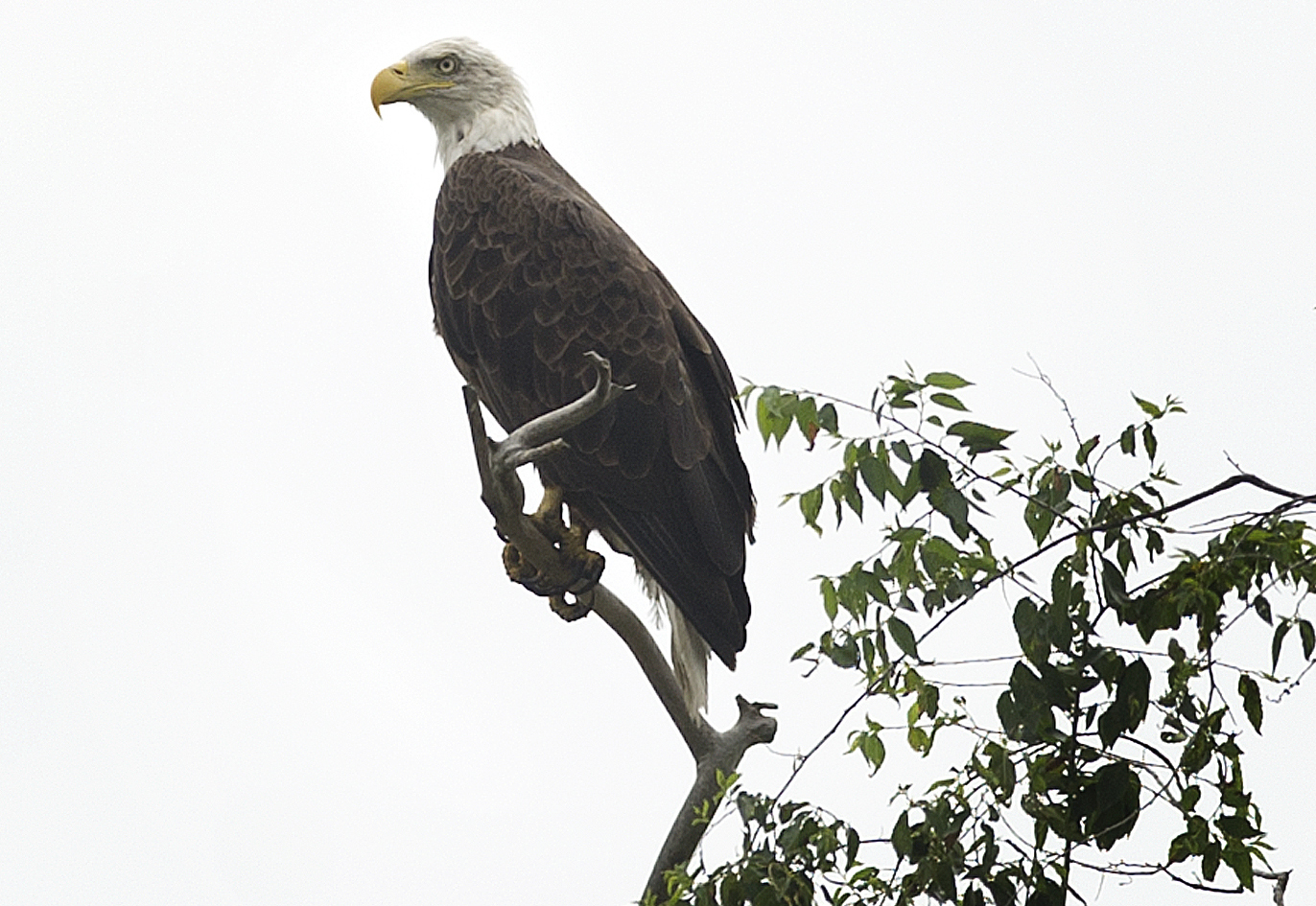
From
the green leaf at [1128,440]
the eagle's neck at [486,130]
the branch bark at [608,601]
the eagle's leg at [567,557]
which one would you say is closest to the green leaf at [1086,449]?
the green leaf at [1128,440]

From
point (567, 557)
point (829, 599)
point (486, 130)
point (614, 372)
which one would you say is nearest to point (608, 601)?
point (567, 557)

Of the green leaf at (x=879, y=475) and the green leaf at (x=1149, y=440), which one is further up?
the green leaf at (x=1149, y=440)

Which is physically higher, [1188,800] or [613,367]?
[613,367]

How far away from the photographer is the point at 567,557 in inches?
166

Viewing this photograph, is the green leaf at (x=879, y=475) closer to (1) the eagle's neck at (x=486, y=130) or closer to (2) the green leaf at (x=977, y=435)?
(2) the green leaf at (x=977, y=435)

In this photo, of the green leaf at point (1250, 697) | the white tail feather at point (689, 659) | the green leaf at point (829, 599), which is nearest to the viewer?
the green leaf at point (1250, 697)

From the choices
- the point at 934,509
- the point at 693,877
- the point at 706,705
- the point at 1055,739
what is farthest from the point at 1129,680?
the point at 706,705

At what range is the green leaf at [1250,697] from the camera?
2270 millimetres

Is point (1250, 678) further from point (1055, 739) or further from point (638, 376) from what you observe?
point (638, 376)

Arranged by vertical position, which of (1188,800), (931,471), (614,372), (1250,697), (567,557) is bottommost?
(1188,800)

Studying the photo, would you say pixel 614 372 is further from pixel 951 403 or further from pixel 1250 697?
pixel 1250 697

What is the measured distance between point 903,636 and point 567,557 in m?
1.87

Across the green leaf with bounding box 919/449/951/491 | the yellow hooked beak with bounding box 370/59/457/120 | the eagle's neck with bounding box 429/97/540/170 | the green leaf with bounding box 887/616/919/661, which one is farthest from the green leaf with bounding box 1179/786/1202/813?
the yellow hooked beak with bounding box 370/59/457/120

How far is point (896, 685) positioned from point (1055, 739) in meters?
0.30
